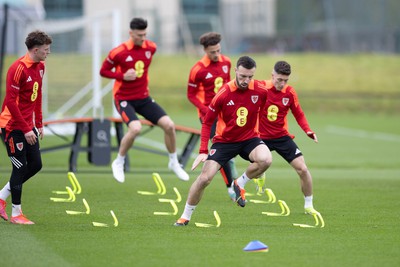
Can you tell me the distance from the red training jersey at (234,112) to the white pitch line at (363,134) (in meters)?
20.4

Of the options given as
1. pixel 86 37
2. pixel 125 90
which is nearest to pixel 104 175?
pixel 125 90

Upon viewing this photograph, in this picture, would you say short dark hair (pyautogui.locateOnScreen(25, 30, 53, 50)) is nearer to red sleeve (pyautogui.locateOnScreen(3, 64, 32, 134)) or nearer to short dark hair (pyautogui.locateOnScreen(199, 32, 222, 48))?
red sleeve (pyautogui.locateOnScreen(3, 64, 32, 134))

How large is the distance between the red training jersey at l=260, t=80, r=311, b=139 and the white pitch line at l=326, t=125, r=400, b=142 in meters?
18.8

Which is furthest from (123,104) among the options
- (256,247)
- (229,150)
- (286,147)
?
(256,247)

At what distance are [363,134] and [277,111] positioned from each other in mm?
21408

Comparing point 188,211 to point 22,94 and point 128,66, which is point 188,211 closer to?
point 22,94

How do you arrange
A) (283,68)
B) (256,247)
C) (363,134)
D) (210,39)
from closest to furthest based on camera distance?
(256,247) → (283,68) → (210,39) → (363,134)

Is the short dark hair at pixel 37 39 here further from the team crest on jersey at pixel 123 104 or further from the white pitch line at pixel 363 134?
the white pitch line at pixel 363 134

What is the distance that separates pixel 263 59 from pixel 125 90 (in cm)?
3361

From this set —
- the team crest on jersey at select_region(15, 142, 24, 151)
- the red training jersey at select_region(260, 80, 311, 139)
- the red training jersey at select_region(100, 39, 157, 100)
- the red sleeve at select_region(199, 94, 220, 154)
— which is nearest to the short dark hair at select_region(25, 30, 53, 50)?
the team crest on jersey at select_region(15, 142, 24, 151)

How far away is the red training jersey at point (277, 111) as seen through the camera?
13.3m

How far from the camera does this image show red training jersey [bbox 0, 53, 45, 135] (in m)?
11.3

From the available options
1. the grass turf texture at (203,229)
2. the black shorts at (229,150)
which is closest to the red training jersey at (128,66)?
the grass turf texture at (203,229)

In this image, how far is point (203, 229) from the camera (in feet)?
36.9
